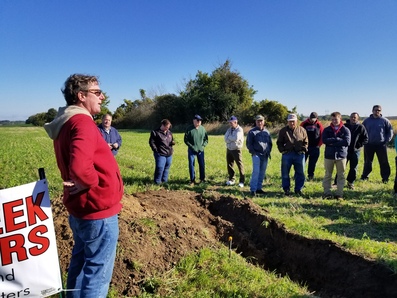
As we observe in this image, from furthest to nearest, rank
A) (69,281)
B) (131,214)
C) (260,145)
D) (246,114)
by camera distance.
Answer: (246,114) < (260,145) < (131,214) < (69,281)

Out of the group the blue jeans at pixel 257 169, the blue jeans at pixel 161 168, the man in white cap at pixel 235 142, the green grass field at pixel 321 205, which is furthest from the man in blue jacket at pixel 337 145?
the blue jeans at pixel 161 168

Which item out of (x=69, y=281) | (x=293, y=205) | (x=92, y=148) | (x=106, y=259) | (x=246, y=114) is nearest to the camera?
(x=92, y=148)

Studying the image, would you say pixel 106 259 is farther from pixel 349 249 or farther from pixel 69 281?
pixel 349 249

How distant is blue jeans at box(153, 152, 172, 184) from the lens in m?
8.29

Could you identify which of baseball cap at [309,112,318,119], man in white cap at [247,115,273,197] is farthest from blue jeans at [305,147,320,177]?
man in white cap at [247,115,273,197]

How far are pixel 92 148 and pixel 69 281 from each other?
56.4 inches

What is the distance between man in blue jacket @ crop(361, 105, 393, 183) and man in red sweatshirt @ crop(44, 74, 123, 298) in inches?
335

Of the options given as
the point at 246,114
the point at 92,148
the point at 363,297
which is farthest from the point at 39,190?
the point at 246,114

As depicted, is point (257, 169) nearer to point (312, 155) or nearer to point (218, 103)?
point (312, 155)

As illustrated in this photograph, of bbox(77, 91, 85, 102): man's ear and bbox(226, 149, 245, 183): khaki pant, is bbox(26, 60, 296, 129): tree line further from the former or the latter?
bbox(77, 91, 85, 102): man's ear

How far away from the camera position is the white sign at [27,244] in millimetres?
2457

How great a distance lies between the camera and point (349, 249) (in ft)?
14.4

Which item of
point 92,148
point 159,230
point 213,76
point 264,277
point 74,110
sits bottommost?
point 264,277

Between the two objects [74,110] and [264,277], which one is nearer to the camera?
[74,110]
